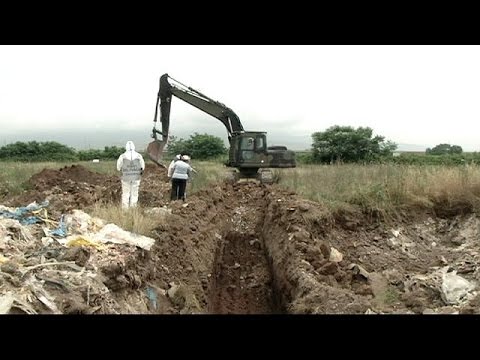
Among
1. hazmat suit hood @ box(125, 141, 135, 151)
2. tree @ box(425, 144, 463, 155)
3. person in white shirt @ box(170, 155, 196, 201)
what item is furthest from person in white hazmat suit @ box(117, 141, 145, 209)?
tree @ box(425, 144, 463, 155)

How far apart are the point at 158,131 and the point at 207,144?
1305 inches

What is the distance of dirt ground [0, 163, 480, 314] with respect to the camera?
5.54m

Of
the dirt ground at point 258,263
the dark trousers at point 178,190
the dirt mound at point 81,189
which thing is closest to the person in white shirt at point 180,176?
the dark trousers at point 178,190

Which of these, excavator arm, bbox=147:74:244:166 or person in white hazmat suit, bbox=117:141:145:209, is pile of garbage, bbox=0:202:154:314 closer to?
person in white hazmat suit, bbox=117:141:145:209

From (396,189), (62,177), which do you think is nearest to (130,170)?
(396,189)

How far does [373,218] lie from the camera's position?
11992mm

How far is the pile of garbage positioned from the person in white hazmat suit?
322cm

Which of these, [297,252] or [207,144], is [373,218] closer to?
[297,252]

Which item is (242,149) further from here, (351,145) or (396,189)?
(351,145)

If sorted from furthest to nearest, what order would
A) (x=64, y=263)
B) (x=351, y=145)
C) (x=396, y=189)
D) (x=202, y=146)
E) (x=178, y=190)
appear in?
1. (x=202, y=146)
2. (x=351, y=145)
3. (x=178, y=190)
4. (x=396, y=189)
5. (x=64, y=263)

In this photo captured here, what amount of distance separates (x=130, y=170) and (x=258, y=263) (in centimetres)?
363

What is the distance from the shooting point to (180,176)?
42.7 ft

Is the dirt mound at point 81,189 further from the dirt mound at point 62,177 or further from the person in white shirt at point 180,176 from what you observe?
the person in white shirt at point 180,176

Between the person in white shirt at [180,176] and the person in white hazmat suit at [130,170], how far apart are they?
1386 mm
